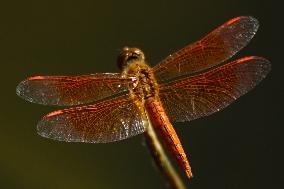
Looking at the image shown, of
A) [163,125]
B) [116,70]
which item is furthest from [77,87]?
[116,70]

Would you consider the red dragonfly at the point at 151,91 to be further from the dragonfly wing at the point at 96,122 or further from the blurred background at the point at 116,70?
the blurred background at the point at 116,70

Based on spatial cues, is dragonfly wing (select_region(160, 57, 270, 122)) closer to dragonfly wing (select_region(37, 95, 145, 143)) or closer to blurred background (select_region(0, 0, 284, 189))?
dragonfly wing (select_region(37, 95, 145, 143))

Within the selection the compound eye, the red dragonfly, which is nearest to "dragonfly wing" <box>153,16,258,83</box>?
the red dragonfly

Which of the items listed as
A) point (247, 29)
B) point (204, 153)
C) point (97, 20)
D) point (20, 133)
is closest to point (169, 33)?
point (97, 20)

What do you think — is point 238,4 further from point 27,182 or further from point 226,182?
point 27,182

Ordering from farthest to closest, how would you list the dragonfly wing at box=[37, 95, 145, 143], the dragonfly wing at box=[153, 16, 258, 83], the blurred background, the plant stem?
the blurred background, the dragonfly wing at box=[153, 16, 258, 83], the dragonfly wing at box=[37, 95, 145, 143], the plant stem
